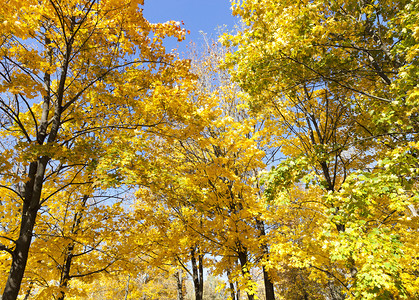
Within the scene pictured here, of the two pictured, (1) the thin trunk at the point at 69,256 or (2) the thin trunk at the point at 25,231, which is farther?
(1) the thin trunk at the point at 69,256

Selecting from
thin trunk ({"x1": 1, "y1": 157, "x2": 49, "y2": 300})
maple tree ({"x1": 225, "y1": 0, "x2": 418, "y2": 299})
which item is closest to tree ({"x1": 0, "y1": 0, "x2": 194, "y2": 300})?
thin trunk ({"x1": 1, "y1": 157, "x2": 49, "y2": 300})

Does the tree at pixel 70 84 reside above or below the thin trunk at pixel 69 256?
above

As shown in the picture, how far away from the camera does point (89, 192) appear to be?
6348 millimetres

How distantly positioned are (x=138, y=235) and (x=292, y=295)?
13.7 meters

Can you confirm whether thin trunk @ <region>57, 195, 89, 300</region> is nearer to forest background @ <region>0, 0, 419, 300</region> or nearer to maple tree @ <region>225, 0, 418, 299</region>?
forest background @ <region>0, 0, 419, 300</region>

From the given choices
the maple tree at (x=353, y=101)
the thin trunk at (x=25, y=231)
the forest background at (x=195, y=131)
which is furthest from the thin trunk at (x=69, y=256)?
the maple tree at (x=353, y=101)

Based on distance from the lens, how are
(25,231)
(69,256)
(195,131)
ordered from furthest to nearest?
(69,256), (195,131), (25,231)

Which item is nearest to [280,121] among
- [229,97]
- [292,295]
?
[229,97]

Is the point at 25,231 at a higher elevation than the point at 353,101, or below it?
below

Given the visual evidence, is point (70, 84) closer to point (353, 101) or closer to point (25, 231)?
point (25, 231)

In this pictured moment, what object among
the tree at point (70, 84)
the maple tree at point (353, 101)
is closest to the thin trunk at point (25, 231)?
the tree at point (70, 84)

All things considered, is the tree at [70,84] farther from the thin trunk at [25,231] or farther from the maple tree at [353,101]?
the maple tree at [353,101]

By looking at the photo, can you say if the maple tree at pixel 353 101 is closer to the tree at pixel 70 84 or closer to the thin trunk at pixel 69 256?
the tree at pixel 70 84

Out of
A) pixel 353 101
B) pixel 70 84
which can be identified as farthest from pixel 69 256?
pixel 353 101
